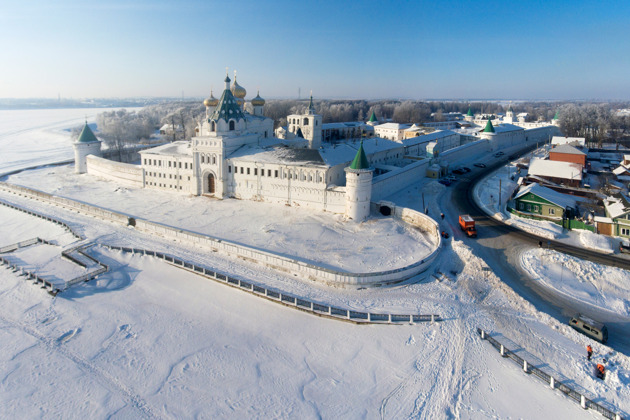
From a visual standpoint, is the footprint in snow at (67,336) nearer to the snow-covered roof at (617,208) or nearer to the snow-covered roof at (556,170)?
the snow-covered roof at (617,208)

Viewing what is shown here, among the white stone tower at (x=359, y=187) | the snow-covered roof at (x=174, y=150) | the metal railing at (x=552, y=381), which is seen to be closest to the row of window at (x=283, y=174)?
the white stone tower at (x=359, y=187)

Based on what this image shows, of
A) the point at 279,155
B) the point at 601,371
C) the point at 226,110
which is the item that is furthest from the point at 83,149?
the point at 601,371

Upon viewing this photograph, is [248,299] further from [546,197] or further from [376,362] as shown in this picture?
[546,197]

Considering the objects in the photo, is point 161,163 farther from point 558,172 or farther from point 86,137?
point 558,172

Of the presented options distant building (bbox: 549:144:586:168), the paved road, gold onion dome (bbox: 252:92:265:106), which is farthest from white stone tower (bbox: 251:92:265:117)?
distant building (bbox: 549:144:586:168)

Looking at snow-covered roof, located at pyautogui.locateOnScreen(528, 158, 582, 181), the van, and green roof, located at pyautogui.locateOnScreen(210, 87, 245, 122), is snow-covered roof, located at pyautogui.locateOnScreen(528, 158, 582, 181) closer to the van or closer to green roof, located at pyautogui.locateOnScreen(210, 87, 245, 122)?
the van

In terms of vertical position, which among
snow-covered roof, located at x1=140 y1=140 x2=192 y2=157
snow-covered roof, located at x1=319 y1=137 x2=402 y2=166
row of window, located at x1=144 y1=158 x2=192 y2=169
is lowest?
row of window, located at x1=144 y1=158 x2=192 y2=169
